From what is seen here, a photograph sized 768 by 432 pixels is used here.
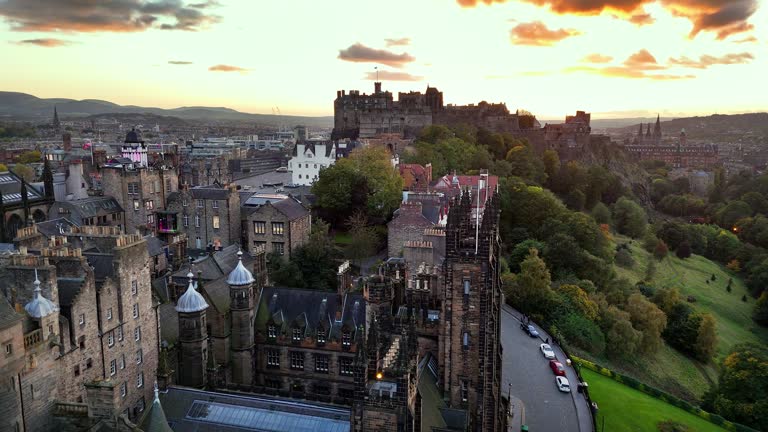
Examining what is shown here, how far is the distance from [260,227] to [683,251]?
76.9 metres

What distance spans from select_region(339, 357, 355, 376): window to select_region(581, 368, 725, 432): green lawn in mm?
16028

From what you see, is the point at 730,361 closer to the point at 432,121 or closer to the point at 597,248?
the point at 597,248

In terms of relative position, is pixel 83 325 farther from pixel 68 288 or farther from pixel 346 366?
pixel 346 366

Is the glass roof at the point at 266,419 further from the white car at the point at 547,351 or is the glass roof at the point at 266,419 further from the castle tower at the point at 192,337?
the white car at the point at 547,351

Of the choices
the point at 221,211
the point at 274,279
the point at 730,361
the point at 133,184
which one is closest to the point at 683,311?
the point at 730,361

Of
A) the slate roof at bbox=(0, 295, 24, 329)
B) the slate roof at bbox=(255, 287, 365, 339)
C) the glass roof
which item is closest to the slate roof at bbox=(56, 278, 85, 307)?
the slate roof at bbox=(0, 295, 24, 329)

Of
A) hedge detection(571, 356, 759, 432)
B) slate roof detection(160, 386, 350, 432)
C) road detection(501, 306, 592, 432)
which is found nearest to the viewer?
slate roof detection(160, 386, 350, 432)

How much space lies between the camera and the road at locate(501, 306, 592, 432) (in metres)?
33.1

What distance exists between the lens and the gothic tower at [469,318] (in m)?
24.9

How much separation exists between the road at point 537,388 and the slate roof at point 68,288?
24302mm

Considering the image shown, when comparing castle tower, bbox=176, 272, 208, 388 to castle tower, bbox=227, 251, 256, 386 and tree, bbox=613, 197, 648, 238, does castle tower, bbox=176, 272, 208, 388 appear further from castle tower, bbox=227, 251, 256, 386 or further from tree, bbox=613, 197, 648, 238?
tree, bbox=613, 197, 648, 238

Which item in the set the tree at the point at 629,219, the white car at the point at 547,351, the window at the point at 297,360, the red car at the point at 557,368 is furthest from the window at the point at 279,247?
the tree at the point at 629,219

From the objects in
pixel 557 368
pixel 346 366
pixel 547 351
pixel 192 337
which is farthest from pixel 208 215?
pixel 557 368

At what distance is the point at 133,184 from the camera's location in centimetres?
5828
